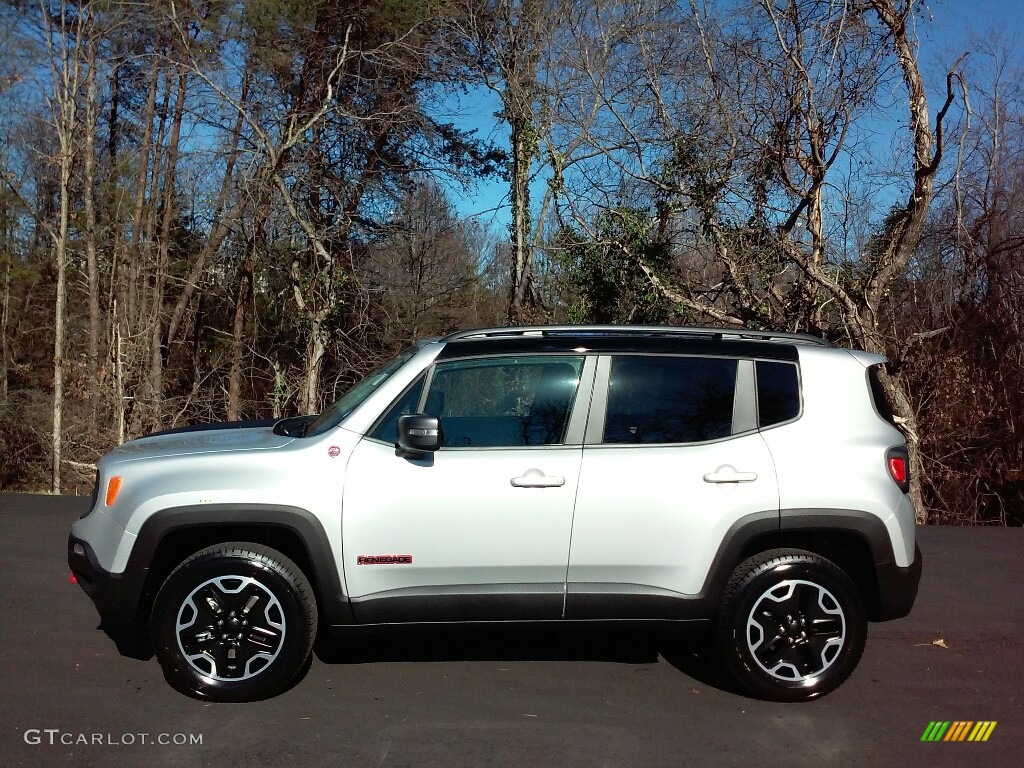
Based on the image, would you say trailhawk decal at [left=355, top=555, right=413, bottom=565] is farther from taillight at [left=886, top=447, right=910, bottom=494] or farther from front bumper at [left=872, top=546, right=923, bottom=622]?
taillight at [left=886, top=447, right=910, bottom=494]

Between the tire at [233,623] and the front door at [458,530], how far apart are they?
11.8 inches

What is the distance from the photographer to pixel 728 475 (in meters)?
4.46

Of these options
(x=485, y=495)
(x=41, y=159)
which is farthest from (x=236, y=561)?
(x=41, y=159)

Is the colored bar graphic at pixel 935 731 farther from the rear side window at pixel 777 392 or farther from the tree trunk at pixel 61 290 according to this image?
the tree trunk at pixel 61 290

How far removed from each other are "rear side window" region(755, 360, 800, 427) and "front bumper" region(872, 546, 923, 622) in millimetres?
855

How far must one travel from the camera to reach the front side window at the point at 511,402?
454 cm

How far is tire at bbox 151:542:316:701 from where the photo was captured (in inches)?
170

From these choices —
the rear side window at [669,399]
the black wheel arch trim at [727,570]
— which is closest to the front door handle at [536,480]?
the rear side window at [669,399]

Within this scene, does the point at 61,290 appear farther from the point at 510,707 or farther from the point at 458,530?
the point at 510,707

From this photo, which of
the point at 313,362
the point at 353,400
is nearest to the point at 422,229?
the point at 313,362

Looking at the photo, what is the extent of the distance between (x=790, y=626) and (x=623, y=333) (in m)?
1.66

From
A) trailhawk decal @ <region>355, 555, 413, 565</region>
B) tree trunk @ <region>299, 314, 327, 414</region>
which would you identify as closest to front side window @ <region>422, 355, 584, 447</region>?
trailhawk decal @ <region>355, 555, 413, 565</region>

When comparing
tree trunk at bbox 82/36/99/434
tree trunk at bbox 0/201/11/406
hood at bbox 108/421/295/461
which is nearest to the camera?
hood at bbox 108/421/295/461

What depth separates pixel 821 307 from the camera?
39.9 feet
